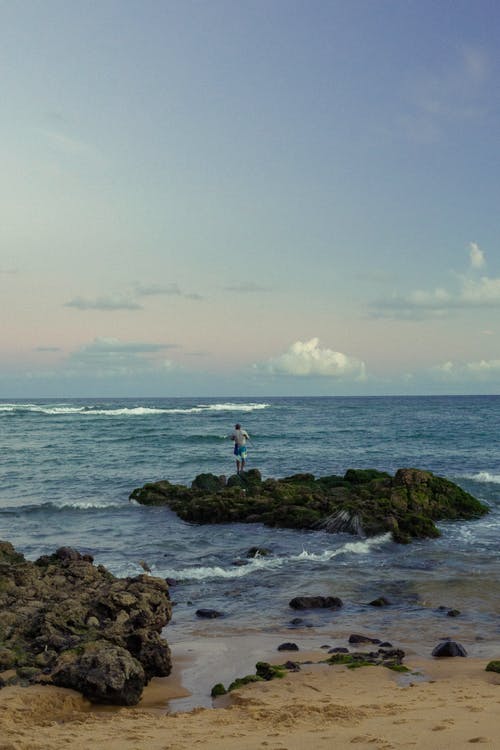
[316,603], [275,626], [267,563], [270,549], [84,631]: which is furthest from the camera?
[270,549]

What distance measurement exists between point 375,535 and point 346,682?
10.8 m

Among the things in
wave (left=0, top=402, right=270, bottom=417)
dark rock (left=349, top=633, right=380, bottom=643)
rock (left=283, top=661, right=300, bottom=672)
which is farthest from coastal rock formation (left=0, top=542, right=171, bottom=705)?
wave (left=0, top=402, right=270, bottom=417)

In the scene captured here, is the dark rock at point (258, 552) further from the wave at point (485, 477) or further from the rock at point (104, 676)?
the wave at point (485, 477)

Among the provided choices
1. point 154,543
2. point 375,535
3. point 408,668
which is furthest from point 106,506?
point 408,668

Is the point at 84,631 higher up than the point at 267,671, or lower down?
higher up

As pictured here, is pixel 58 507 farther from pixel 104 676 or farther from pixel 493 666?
pixel 493 666

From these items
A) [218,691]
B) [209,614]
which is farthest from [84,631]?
[209,614]

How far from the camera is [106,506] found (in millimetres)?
24734

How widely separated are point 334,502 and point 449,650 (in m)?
12.7

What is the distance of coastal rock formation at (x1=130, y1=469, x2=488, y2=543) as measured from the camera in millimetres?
20031

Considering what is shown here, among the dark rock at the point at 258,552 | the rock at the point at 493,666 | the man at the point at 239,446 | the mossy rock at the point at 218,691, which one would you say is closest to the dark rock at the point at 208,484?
the man at the point at 239,446

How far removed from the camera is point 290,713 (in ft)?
24.5

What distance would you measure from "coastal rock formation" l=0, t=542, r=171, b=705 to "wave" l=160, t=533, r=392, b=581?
9.41 feet

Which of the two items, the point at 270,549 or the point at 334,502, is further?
the point at 334,502
